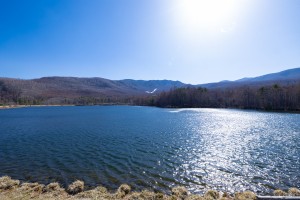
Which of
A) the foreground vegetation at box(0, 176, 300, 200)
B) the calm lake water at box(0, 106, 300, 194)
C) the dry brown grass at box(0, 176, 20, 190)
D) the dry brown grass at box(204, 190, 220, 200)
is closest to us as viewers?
the foreground vegetation at box(0, 176, 300, 200)

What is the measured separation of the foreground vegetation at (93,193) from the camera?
14055mm

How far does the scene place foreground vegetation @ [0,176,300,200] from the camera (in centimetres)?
1405

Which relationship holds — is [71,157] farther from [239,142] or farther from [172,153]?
[239,142]

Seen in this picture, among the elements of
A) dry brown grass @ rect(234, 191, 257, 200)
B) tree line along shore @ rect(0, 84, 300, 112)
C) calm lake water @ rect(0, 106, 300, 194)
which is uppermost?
tree line along shore @ rect(0, 84, 300, 112)

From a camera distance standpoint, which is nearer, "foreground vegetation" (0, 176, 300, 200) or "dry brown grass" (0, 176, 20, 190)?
"foreground vegetation" (0, 176, 300, 200)

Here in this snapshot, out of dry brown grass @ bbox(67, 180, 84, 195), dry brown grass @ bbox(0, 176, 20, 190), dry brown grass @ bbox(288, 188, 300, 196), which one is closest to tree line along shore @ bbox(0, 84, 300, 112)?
dry brown grass @ bbox(288, 188, 300, 196)

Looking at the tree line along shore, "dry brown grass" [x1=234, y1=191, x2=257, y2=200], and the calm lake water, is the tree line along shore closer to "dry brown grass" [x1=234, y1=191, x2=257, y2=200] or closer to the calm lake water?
the calm lake water

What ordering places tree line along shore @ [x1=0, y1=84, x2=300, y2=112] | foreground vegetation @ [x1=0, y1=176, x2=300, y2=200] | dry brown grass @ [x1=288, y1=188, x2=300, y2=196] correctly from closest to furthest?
1. foreground vegetation @ [x1=0, y1=176, x2=300, y2=200]
2. dry brown grass @ [x1=288, y1=188, x2=300, y2=196]
3. tree line along shore @ [x1=0, y1=84, x2=300, y2=112]

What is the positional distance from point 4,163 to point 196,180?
2149cm

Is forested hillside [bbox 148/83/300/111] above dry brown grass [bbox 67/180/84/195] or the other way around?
above

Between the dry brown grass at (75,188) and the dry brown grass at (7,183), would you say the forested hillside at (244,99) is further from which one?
the dry brown grass at (7,183)

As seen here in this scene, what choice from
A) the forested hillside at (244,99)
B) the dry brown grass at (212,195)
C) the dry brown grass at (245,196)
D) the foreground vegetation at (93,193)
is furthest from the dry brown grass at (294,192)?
the forested hillside at (244,99)

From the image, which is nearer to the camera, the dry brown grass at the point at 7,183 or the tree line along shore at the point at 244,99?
the dry brown grass at the point at 7,183

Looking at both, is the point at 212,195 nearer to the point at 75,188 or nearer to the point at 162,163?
the point at 162,163
